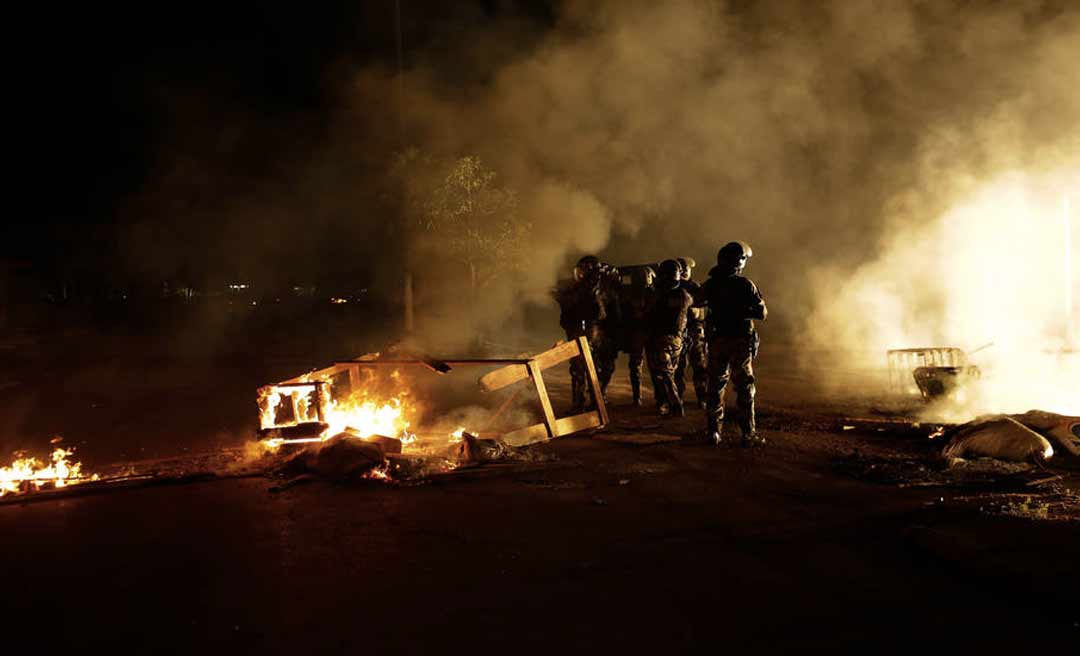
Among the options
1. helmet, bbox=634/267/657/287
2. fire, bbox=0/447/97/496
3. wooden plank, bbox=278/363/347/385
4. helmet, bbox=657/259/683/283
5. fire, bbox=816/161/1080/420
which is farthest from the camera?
fire, bbox=816/161/1080/420

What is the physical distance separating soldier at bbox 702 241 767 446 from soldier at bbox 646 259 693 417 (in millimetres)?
1285

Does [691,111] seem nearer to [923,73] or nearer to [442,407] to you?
[923,73]

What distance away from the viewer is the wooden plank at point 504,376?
682 cm

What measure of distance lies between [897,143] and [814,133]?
5.60 ft

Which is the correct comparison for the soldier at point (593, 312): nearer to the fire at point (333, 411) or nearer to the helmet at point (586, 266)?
the helmet at point (586, 266)

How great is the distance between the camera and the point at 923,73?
1173 centimetres

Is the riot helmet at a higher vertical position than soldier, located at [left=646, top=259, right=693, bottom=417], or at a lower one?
higher

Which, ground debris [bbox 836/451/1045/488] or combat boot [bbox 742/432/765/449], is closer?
ground debris [bbox 836/451/1045/488]

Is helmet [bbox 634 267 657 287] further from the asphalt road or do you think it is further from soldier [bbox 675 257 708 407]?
the asphalt road

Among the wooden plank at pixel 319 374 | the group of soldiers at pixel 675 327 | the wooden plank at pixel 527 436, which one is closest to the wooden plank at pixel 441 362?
the wooden plank at pixel 319 374

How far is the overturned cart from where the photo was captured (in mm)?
6066

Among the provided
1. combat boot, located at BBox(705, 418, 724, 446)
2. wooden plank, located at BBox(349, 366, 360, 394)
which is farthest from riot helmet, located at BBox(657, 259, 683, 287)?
wooden plank, located at BBox(349, 366, 360, 394)

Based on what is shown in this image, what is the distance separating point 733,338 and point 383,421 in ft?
12.1

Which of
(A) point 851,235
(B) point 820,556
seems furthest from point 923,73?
(B) point 820,556
